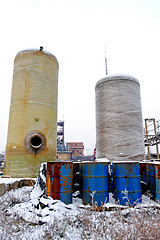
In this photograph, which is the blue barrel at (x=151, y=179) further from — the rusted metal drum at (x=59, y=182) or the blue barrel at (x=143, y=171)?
the rusted metal drum at (x=59, y=182)

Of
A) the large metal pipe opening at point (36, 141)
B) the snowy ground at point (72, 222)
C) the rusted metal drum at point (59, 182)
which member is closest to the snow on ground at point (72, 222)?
the snowy ground at point (72, 222)

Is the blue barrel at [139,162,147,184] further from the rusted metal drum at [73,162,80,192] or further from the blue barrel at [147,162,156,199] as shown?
the rusted metal drum at [73,162,80,192]

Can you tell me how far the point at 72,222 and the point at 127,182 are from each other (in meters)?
1.89

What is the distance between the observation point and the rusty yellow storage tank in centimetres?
909

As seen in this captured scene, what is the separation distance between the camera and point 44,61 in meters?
10.3

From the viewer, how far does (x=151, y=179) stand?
576 centimetres

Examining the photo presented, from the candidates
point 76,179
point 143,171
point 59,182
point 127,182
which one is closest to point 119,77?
point 143,171

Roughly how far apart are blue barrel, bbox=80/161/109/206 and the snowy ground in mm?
237

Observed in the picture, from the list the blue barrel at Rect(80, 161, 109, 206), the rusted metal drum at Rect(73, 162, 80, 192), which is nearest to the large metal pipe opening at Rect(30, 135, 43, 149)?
the rusted metal drum at Rect(73, 162, 80, 192)

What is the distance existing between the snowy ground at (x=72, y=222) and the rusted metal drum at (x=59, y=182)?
175 millimetres

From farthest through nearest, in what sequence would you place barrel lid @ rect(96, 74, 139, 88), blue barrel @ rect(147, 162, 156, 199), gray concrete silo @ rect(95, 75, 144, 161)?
barrel lid @ rect(96, 74, 139, 88), gray concrete silo @ rect(95, 75, 144, 161), blue barrel @ rect(147, 162, 156, 199)

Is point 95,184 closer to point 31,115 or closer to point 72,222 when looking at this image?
point 72,222

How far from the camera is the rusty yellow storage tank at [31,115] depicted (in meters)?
9.09

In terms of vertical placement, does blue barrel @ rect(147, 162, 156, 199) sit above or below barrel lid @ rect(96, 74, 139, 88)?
below
